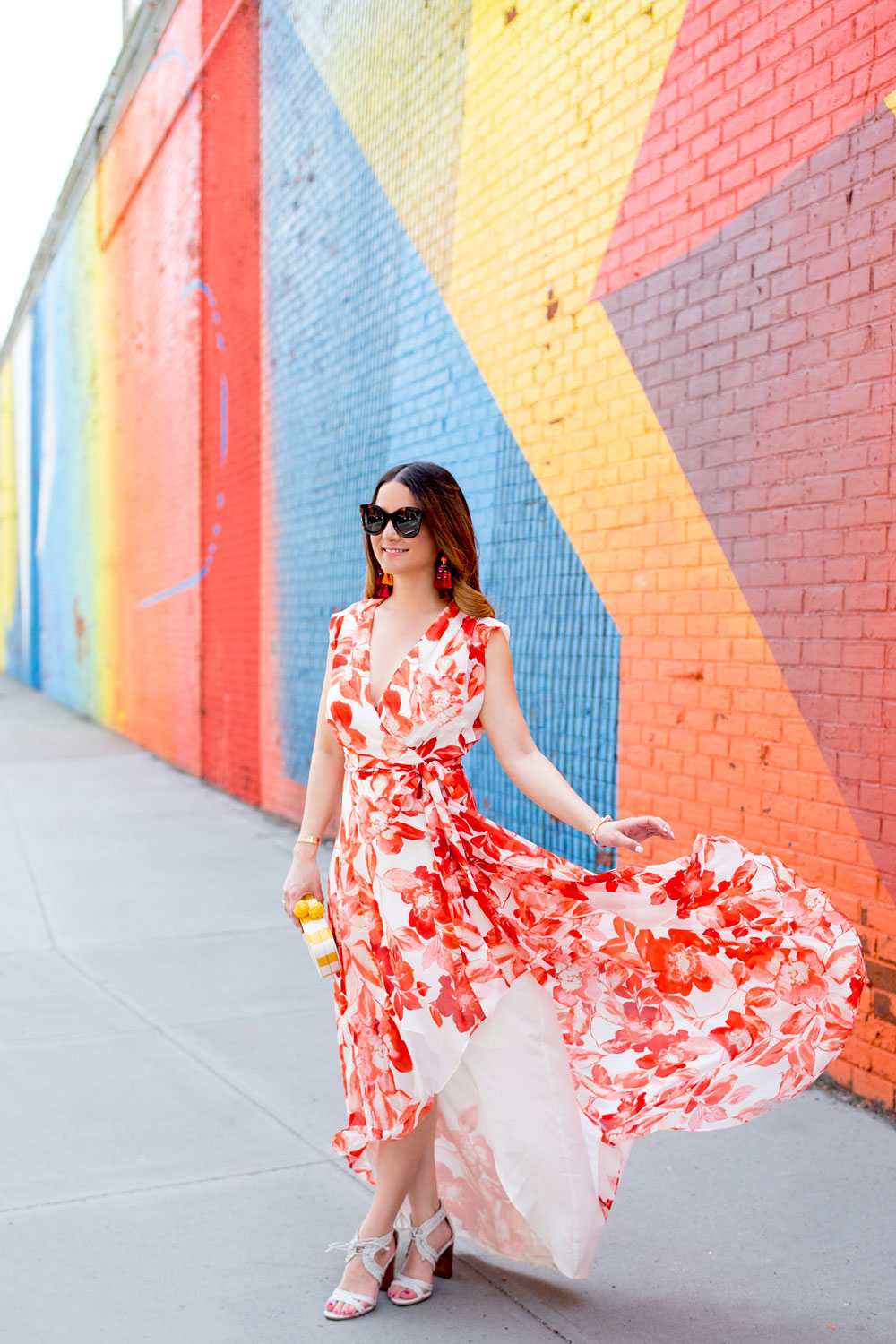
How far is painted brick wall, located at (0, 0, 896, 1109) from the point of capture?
388cm

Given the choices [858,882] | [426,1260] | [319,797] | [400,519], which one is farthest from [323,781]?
[858,882]

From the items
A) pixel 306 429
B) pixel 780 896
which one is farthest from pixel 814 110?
pixel 306 429

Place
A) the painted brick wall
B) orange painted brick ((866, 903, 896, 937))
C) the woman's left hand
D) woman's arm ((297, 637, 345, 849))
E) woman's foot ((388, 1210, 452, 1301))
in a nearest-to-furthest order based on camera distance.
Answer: the woman's left hand → woman's foot ((388, 1210, 452, 1301)) → woman's arm ((297, 637, 345, 849)) → orange painted brick ((866, 903, 896, 937)) → the painted brick wall

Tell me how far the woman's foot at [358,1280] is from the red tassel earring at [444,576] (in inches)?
56.8

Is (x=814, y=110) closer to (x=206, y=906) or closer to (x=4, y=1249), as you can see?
(x=4, y=1249)

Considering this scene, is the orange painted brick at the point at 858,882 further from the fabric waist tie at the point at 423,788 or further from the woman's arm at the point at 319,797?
the woman's arm at the point at 319,797

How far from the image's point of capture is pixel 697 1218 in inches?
126

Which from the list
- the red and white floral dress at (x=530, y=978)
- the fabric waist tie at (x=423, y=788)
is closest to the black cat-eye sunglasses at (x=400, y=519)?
the red and white floral dress at (x=530, y=978)

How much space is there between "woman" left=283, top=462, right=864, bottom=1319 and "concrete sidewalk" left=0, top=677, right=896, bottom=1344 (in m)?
→ 0.19

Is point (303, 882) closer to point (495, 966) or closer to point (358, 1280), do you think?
point (495, 966)

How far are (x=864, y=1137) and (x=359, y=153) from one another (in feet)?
21.3

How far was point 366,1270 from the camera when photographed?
278 cm

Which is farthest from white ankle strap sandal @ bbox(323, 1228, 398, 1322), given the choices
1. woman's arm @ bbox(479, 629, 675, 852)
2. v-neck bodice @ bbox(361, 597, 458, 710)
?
v-neck bodice @ bbox(361, 597, 458, 710)

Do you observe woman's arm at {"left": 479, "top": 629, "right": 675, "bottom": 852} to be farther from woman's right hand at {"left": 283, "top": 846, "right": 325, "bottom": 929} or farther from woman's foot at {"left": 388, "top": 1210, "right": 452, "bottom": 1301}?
woman's foot at {"left": 388, "top": 1210, "right": 452, "bottom": 1301}
